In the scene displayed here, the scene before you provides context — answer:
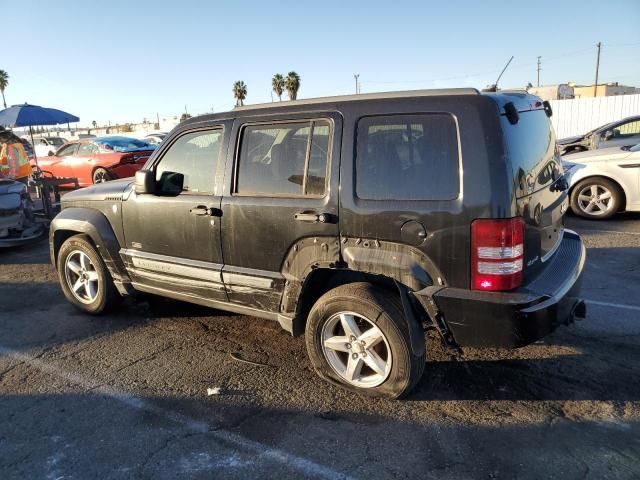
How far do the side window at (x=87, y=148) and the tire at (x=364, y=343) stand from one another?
13.3 m

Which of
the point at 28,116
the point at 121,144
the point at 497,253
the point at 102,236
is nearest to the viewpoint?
the point at 497,253

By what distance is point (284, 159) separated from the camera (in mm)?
3525

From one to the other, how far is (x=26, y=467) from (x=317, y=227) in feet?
6.98

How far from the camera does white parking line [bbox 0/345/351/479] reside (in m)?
2.63

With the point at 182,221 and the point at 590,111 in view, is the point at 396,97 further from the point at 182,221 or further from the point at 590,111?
the point at 590,111

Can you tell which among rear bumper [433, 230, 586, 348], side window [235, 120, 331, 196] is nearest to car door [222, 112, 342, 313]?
side window [235, 120, 331, 196]

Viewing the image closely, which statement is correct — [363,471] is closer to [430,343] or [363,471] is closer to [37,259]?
[430,343]

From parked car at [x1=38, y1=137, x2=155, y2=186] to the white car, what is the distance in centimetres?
1101

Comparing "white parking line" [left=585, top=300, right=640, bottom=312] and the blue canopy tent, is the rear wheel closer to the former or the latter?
the blue canopy tent

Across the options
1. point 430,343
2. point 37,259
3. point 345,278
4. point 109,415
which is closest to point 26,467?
point 109,415

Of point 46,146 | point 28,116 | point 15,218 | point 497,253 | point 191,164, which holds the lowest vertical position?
point 15,218

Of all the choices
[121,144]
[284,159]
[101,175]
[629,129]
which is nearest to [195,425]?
[284,159]

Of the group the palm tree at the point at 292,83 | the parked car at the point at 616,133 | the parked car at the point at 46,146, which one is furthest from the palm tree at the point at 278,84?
the parked car at the point at 616,133

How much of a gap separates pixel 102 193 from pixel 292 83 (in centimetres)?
5499
